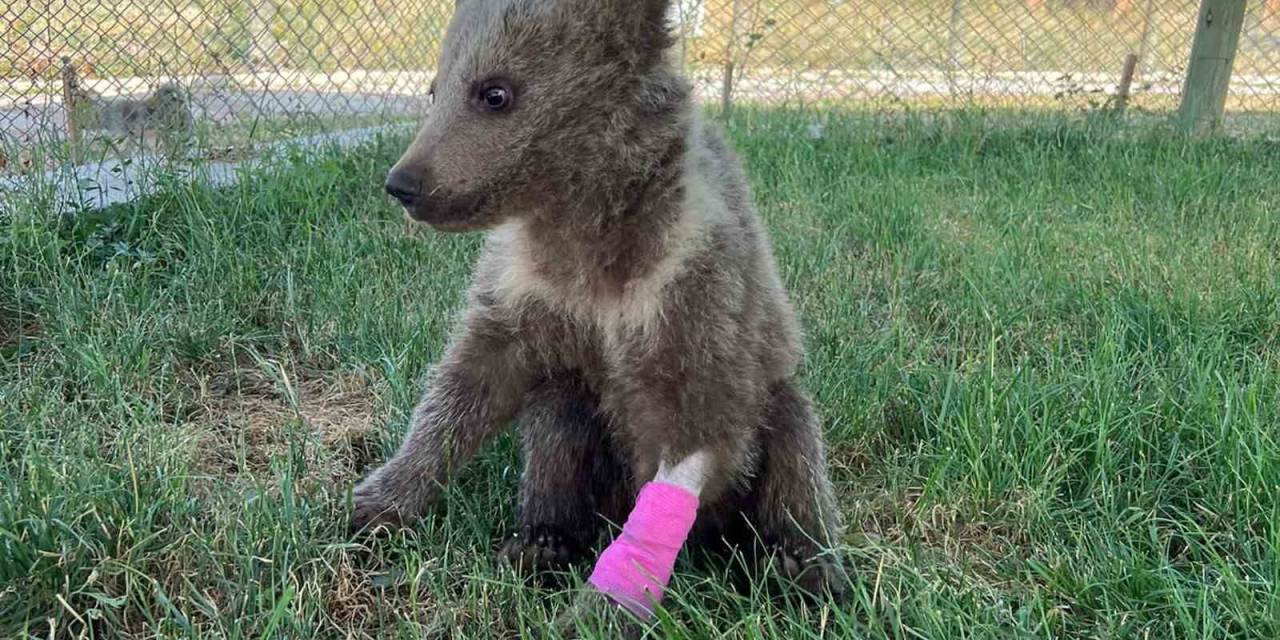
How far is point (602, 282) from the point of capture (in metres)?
2.07

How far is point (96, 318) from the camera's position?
2.99 metres

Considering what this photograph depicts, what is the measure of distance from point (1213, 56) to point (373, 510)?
673 cm

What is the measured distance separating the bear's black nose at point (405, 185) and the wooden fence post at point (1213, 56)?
6.31 meters

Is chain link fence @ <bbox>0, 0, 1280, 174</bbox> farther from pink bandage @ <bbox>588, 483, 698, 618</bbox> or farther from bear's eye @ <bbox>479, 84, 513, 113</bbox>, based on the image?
pink bandage @ <bbox>588, 483, 698, 618</bbox>

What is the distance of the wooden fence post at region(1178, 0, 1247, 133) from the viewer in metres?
6.79

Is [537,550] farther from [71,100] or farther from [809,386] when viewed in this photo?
[71,100]

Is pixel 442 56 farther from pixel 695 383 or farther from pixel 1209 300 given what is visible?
pixel 1209 300

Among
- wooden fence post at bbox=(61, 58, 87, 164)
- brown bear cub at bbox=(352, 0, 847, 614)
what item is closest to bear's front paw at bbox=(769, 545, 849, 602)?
brown bear cub at bbox=(352, 0, 847, 614)

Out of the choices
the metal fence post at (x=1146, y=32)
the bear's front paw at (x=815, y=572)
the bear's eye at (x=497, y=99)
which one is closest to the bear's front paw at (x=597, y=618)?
the bear's front paw at (x=815, y=572)

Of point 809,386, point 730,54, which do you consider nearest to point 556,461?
point 809,386

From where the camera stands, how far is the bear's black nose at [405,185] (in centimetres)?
194

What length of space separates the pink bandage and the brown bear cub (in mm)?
70

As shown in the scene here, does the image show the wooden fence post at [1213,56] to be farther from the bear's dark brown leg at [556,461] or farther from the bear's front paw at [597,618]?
the bear's front paw at [597,618]

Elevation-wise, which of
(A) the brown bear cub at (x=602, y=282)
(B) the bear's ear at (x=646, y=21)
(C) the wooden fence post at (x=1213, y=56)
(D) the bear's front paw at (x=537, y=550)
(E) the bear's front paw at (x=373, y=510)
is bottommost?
(D) the bear's front paw at (x=537, y=550)
